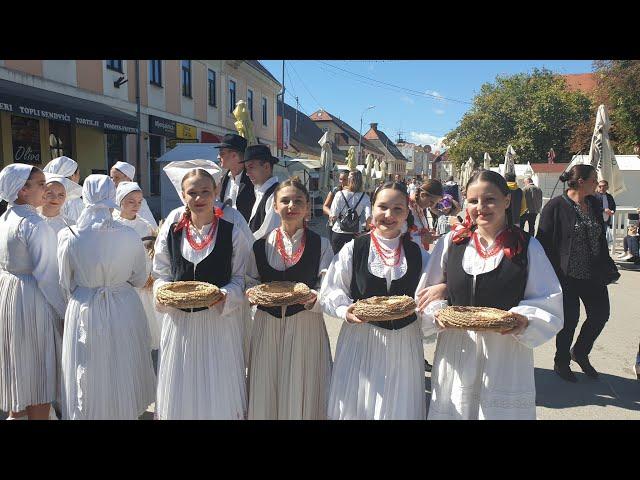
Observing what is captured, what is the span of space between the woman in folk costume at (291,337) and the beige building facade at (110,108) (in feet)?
30.2

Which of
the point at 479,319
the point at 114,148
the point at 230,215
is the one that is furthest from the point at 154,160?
the point at 479,319

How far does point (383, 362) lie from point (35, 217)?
8.34 ft

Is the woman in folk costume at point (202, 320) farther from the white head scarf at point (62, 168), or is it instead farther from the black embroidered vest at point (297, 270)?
the white head scarf at point (62, 168)

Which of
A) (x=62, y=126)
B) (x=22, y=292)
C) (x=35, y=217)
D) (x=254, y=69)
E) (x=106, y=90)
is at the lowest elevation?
(x=22, y=292)

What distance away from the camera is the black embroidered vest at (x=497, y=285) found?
249cm

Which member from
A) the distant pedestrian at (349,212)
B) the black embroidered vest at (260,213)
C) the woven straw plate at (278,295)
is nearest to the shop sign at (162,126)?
the distant pedestrian at (349,212)

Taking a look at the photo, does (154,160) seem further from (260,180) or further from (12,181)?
(12,181)

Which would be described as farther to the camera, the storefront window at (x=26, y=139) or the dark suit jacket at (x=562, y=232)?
the storefront window at (x=26, y=139)

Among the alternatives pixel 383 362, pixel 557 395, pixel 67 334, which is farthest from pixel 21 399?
pixel 557 395

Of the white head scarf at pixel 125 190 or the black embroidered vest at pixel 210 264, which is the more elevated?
the white head scarf at pixel 125 190

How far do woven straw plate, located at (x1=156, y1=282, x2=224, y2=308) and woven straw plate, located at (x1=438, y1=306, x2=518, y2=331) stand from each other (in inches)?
47.8

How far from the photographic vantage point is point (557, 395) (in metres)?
4.23

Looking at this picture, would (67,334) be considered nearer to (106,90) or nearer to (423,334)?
(423,334)

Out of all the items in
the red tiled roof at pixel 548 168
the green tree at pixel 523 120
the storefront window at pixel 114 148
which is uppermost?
the green tree at pixel 523 120
